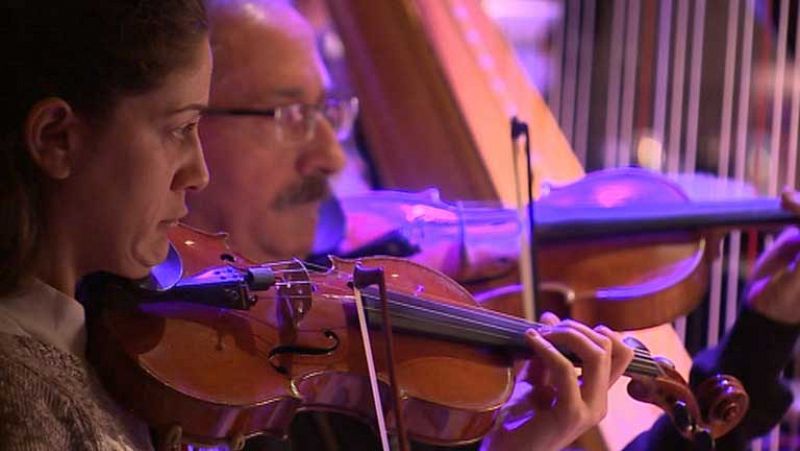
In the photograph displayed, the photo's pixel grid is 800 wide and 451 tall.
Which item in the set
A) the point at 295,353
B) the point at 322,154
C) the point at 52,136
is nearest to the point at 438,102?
the point at 322,154

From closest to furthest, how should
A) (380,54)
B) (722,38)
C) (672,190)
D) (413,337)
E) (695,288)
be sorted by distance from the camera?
(413,337), (695,288), (672,190), (380,54), (722,38)

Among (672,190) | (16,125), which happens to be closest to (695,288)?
(672,190)

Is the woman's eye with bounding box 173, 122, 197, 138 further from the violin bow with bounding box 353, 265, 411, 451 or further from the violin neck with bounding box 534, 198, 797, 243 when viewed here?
the violin neck with bounding box 534, 198, 797, 243

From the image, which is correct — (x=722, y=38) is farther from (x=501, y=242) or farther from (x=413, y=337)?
(x=413, y=337)

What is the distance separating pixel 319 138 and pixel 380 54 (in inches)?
17.8

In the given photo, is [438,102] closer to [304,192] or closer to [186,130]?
[304,192]

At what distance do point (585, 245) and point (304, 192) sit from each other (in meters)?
0.33

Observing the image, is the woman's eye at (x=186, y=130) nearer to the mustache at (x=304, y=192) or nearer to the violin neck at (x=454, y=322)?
the violin neck at (x=454, y=322)

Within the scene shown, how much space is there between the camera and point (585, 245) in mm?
1343

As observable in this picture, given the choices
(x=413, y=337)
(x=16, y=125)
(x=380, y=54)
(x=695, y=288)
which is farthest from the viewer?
(x=380, y=54)

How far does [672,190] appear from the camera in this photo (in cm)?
141

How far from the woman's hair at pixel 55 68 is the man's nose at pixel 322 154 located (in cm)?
57

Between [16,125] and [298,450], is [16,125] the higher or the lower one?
the higher one

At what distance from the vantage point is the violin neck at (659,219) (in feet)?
4.40
